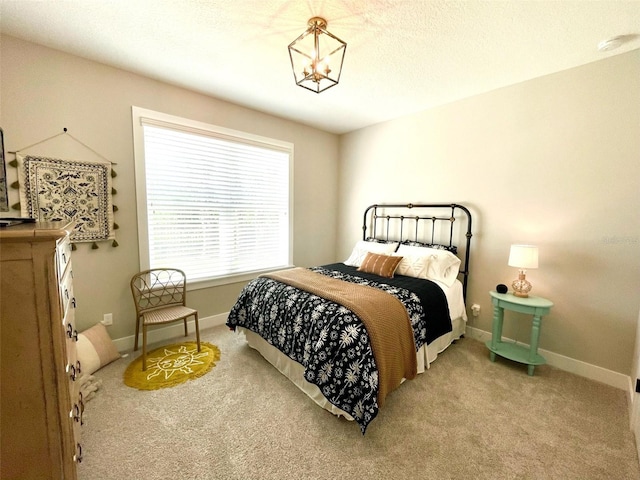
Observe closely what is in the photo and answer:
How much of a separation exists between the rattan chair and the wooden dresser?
4.96ft

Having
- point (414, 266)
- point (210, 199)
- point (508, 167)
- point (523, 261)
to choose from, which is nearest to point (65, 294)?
point (210, 199)

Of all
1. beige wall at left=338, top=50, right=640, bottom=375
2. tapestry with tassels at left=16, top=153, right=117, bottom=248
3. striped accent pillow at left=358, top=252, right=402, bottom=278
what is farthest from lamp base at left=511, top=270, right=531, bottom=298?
tapestry with tassels at left=16, top=153, right=117, bottom=248

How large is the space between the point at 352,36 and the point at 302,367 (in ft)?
8.53

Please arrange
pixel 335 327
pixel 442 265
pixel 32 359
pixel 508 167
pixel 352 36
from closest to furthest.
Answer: pixel 32 359 < pixel 335 327 < pixel 352 36 < pixel 508 167 < pixel 442 265

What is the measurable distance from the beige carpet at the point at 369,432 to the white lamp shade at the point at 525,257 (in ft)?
3.20

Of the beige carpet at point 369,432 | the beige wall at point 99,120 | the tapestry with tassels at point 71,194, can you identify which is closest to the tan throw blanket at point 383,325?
the beige carpet at point 369,432

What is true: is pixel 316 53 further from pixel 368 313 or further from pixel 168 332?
pixel 168 332

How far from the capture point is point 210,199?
10.4 feet

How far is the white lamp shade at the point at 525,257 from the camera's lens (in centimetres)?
230

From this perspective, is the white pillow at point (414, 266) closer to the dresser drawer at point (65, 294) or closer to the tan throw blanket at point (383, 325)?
the tan throw blanket at point (383, 325)

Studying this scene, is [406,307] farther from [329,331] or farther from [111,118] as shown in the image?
[111,118]

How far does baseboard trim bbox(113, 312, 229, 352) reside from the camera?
2.67m

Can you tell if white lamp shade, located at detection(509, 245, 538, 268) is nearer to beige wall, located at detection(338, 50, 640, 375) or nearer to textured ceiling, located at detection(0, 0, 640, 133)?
beige wall, located at detection(338, 50, 640, 375)

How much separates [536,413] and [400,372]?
1.00 m
